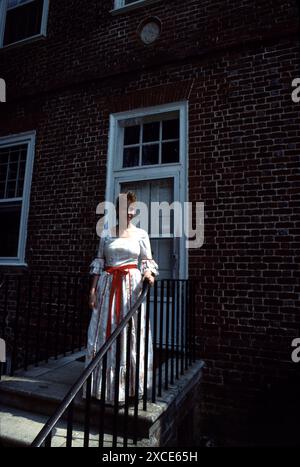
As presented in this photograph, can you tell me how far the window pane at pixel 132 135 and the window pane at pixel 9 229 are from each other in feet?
7.34

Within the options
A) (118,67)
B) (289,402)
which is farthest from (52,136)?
(289,402)

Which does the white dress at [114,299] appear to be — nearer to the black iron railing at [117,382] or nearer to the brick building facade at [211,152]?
the black iron railing at [117,382]

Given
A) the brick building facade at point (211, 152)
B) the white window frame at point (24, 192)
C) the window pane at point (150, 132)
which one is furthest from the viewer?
the white window frame at point (24, 192)

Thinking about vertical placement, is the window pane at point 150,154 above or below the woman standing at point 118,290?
above

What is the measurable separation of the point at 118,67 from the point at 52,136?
154cm

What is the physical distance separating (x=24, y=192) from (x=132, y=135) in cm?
209

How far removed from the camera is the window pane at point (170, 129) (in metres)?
4.83

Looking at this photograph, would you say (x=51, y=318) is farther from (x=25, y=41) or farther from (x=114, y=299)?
(x=25, y=41)

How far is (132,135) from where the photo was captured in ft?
16.9

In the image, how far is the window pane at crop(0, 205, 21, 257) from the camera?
5855 mm

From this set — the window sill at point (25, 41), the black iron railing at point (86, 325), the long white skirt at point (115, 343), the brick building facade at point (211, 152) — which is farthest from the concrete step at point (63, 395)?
the window sill at point (25, 41)

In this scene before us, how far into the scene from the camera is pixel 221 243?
4.09m

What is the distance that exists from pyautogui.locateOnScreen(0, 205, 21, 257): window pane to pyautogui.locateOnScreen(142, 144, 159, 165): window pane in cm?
245

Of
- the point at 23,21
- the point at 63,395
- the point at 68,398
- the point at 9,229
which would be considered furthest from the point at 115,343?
the point at 23,21
